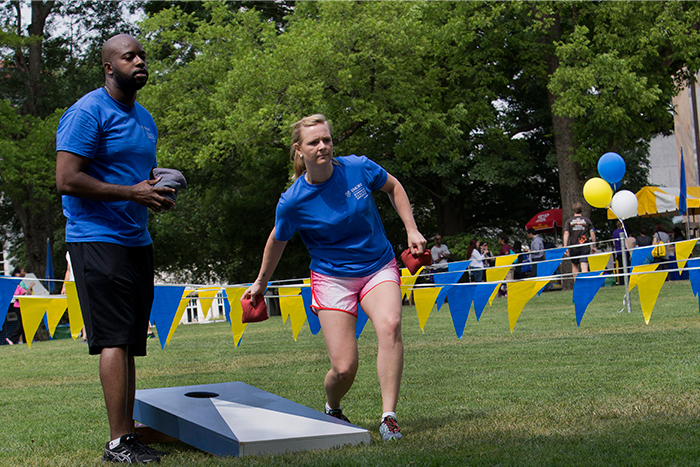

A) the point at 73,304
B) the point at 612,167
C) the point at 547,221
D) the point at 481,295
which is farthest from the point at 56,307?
the point at 547,221

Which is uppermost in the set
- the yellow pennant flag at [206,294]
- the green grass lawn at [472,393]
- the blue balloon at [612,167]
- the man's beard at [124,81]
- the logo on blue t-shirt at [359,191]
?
the blue balloon at [612,167]

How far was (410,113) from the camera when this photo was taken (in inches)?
864

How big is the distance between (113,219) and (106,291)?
1.17ft

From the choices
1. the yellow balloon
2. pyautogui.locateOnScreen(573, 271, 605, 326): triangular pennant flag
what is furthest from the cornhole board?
the yellow balloon

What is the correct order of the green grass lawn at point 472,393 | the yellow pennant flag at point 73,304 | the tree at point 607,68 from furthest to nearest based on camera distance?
the tree at point 607,68 → the yellow pennant flag at point 73,304 → the green grass lawn at point 472,393

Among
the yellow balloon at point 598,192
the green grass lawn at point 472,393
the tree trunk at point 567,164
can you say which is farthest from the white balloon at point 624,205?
the tree trunk at point 567,164

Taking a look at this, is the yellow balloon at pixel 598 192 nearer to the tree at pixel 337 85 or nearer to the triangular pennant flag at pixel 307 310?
the triangular pennant flag at pixel 307 310

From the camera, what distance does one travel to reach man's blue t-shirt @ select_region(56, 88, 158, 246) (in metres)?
3.58

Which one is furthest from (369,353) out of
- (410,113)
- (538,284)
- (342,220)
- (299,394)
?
(410,113)

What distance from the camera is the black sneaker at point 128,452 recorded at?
Result: 3439mm

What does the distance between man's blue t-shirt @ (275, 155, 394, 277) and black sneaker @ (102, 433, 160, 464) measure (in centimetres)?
135

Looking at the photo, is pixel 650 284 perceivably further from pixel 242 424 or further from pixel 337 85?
pixel 337 85

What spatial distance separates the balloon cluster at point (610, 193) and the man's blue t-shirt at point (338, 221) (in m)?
10.3

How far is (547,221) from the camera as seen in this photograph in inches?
1174
